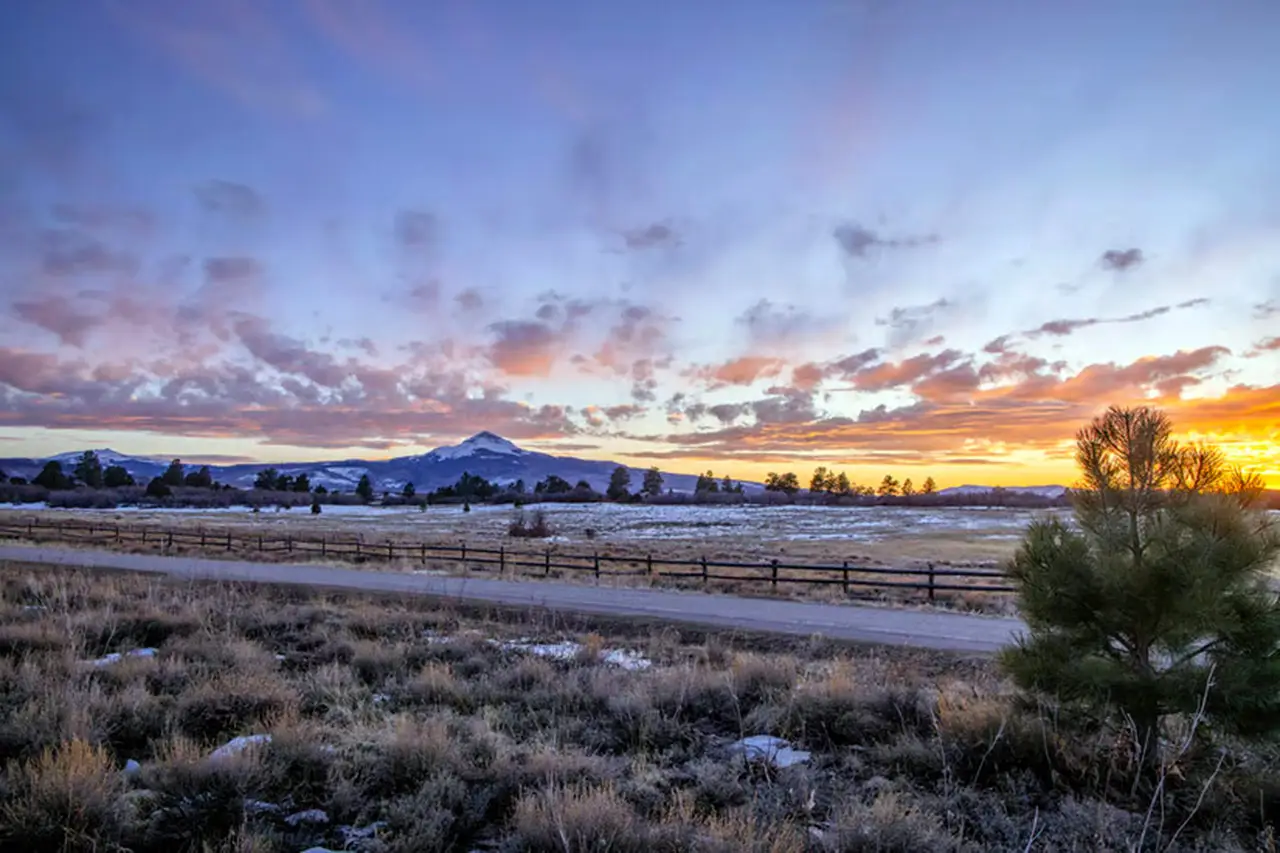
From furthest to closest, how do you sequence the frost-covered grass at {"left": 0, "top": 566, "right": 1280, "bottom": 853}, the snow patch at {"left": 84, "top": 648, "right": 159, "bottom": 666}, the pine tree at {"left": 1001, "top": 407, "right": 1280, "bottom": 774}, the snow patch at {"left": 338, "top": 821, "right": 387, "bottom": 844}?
1. the snow patch at {"left": 84, "top": 648, "right": 159, "bottom": 666}
2. the pine tree at {"left": 1001, "top": 407, "right": 1280, "bottom": 774}
3. the snow patch at {"left": 338, "top": 821, "right": 387, "bottom": 844}
4. the frost-covered grass at {"left": 0, "top": 566, "right": 1280, "bottom": 853}

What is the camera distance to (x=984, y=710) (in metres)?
6.56

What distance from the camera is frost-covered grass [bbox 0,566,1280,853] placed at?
4469 millimetres

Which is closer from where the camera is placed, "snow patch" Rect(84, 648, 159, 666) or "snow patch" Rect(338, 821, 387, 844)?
"snow patch" Rect(338, 821, 387, 844)

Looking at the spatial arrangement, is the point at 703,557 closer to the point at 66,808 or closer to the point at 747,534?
the point at 66,808

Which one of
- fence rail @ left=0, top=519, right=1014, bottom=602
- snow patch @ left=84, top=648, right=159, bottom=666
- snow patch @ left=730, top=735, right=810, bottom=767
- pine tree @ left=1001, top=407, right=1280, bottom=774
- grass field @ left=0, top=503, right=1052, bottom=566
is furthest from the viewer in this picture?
grass field @ left=0, top=503, right=1052, bottom=566

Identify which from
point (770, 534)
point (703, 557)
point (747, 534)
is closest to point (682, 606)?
point (703, 557)

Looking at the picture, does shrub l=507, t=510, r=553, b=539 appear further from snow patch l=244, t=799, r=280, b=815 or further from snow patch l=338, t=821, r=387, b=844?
snow patch l=338, t=821, r=387, b=844

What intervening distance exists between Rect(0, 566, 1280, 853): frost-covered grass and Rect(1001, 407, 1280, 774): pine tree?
672 millimetres

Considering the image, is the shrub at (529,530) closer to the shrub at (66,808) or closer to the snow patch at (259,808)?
the snow patch at (259,808)

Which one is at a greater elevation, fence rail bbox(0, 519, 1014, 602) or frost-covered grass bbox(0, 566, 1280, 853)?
frost-covered grass bbox(0, 566, 1280, 853)

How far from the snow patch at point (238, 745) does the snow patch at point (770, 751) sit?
3.92 meters

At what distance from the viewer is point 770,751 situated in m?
6.46

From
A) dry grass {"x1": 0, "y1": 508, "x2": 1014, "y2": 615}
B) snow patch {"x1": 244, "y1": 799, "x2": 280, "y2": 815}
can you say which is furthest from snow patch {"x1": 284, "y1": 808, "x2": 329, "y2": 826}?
dry grass {"x1": 0, "y1": 508, "x2": 1014, "y2": 615}

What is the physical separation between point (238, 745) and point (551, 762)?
260 centimetres
